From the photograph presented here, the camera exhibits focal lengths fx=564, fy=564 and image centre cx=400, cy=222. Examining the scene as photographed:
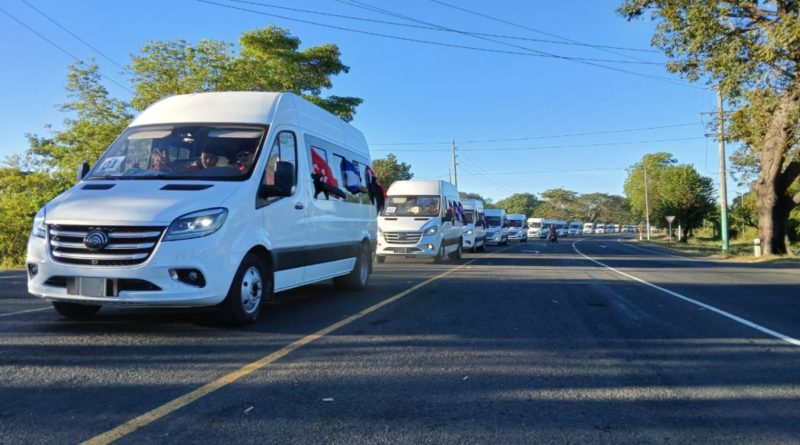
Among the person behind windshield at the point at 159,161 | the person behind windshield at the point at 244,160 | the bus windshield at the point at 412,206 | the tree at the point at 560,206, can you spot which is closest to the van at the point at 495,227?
the bus windshield at the point at 412,206

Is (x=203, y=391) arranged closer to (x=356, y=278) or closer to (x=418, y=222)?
(x=356, y=278)

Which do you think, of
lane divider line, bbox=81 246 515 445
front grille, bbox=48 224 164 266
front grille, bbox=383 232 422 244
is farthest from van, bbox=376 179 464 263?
front grille, bbox=48 224 164 266

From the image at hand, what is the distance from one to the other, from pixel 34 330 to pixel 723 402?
6270mm

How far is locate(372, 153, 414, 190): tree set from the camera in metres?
61.9

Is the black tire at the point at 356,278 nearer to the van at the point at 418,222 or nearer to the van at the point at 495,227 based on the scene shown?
the van at the point at 418,222

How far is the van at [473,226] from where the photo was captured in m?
25.2

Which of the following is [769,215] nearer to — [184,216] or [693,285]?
[693,285]

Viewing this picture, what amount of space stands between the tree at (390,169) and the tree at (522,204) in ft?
Answer: 291

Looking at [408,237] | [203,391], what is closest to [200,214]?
[203,391]

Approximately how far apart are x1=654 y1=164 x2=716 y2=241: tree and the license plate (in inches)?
2188

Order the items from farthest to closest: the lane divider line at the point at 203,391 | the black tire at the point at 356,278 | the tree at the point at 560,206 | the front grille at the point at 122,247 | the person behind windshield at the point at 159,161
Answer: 1. the tree at the point at 560,206
2. the black tire at the point at 356,278
3. the person behind windshield at the point at 159,161
4. the front grille at the point at 122,247
5. the lane divider line at the point at 203,391

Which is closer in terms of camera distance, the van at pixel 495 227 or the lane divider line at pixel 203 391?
the lane divider line at pixel 203 391

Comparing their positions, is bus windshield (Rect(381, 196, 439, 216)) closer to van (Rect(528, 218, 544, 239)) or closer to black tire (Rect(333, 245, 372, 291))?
black tire (Rect(333, 245, 372, 291))

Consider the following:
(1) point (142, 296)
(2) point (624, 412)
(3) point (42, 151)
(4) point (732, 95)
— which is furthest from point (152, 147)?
(3) point (42, 151)
